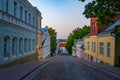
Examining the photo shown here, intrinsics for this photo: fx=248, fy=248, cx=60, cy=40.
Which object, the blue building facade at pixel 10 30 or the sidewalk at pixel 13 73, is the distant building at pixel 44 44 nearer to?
the blue building facade at pixel 10 30

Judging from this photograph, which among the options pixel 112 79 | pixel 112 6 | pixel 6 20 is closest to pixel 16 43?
pixel 6 20

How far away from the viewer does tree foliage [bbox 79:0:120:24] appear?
58.7 feet

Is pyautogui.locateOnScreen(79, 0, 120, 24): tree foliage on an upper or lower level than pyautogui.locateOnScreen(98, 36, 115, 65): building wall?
upper

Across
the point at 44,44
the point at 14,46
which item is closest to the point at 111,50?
the point at 14,46

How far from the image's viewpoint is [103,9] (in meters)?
18.4

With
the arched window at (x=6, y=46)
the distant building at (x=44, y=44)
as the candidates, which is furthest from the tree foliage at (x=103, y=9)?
the distant building at (x=44, y=44)

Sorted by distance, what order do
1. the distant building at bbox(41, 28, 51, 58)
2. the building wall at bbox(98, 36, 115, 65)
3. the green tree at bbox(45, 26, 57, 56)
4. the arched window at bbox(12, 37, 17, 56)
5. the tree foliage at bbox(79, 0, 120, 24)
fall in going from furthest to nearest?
the green tree at bbox(45, 26, 57, 56), the distant building at bbox(41, 28, 51, 58), the building wall at bbox(98, 36, 115, 65), the arched window at bbox(12, 37, 17, 56), the tree foliage at bbox(79, 0, 120, 24)

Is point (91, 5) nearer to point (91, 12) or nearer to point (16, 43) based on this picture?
point (91, 12)

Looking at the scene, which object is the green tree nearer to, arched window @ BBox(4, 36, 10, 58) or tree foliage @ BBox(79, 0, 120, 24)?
arched window @ BBox(4, 36, 10, 58)

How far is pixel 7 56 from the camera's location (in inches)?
861

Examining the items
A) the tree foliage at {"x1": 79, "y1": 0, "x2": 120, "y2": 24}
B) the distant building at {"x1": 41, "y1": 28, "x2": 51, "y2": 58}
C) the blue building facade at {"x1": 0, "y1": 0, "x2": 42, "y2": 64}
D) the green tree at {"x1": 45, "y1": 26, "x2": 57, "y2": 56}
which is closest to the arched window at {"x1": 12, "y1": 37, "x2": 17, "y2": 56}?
the blue building facade at {"x1": 0, "y1": 0, "x2": 42, "y2": 64}

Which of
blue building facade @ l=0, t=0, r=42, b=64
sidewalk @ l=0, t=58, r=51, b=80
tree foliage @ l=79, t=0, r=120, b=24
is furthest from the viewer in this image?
blue building facade @ l=0, t=0, r=42, b=64

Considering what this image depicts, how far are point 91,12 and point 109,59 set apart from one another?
40.8ft

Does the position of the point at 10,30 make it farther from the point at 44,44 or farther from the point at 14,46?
the point at 44,44
